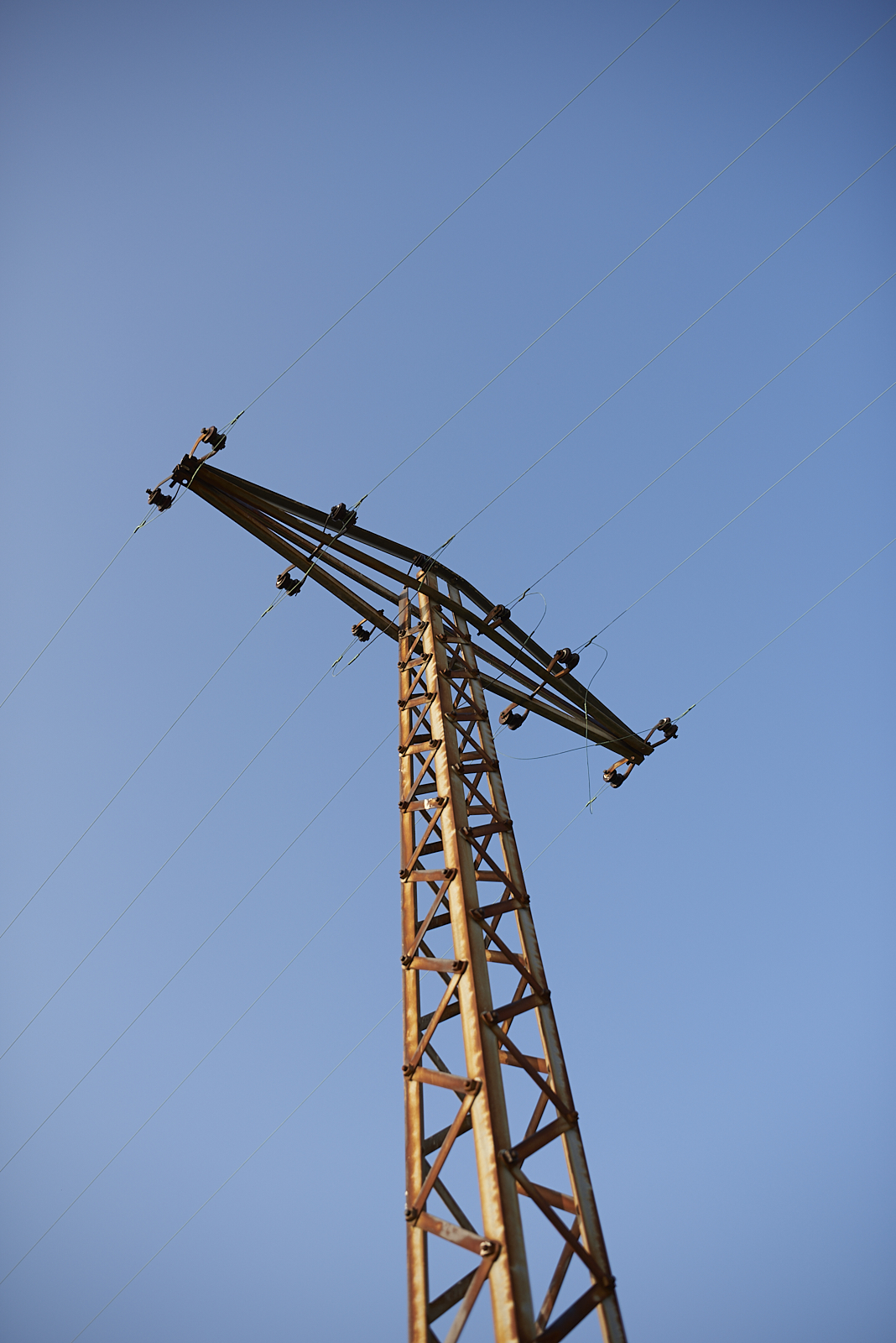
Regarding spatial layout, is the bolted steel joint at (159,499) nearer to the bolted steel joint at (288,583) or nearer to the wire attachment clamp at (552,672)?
the bolted steel joint at (288,583)

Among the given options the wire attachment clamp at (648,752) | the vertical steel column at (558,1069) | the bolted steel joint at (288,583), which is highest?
the bolted steel joint at (288,583)

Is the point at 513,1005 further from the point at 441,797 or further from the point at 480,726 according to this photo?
the point at 480,726

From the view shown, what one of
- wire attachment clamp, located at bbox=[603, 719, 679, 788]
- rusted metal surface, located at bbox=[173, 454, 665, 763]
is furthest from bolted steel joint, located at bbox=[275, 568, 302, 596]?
wire attachment clamp, located at bbox=[603, 719, 679, 788]

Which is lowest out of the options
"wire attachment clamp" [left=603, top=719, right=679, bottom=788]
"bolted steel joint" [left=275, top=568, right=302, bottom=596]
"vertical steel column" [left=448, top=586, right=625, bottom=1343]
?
"vertical steel column" [left=448, top=586, right=625, bottom=1343]

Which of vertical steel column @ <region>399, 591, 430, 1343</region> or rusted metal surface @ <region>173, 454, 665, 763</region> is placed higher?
rusted metal surface @ <region>173, 454, 665, 763</region>

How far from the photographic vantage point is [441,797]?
6789mm

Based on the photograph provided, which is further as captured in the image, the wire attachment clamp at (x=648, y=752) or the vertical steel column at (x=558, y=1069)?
the wire attachment clamp at (x=648, y=752)

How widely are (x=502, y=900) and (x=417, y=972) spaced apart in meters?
1.00

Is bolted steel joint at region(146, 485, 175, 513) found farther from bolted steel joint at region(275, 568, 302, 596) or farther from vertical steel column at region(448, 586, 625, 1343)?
vertical steel column at region(448, 586, 625, 1343)

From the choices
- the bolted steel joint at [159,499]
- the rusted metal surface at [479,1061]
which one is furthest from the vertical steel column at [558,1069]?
the bolted steel joint at [159,499]

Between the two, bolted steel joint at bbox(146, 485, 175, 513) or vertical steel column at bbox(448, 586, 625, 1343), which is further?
bolted steel joint at bbox(146, 485, 175, 513)

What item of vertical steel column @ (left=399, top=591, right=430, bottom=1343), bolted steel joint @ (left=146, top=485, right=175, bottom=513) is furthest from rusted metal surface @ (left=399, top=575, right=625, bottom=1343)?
bolted steel joint @ (left=146, top=485, right=175, bottom=513)

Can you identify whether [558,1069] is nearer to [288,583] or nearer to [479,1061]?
[479,1061]

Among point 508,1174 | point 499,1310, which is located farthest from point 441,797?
point 499,1310
